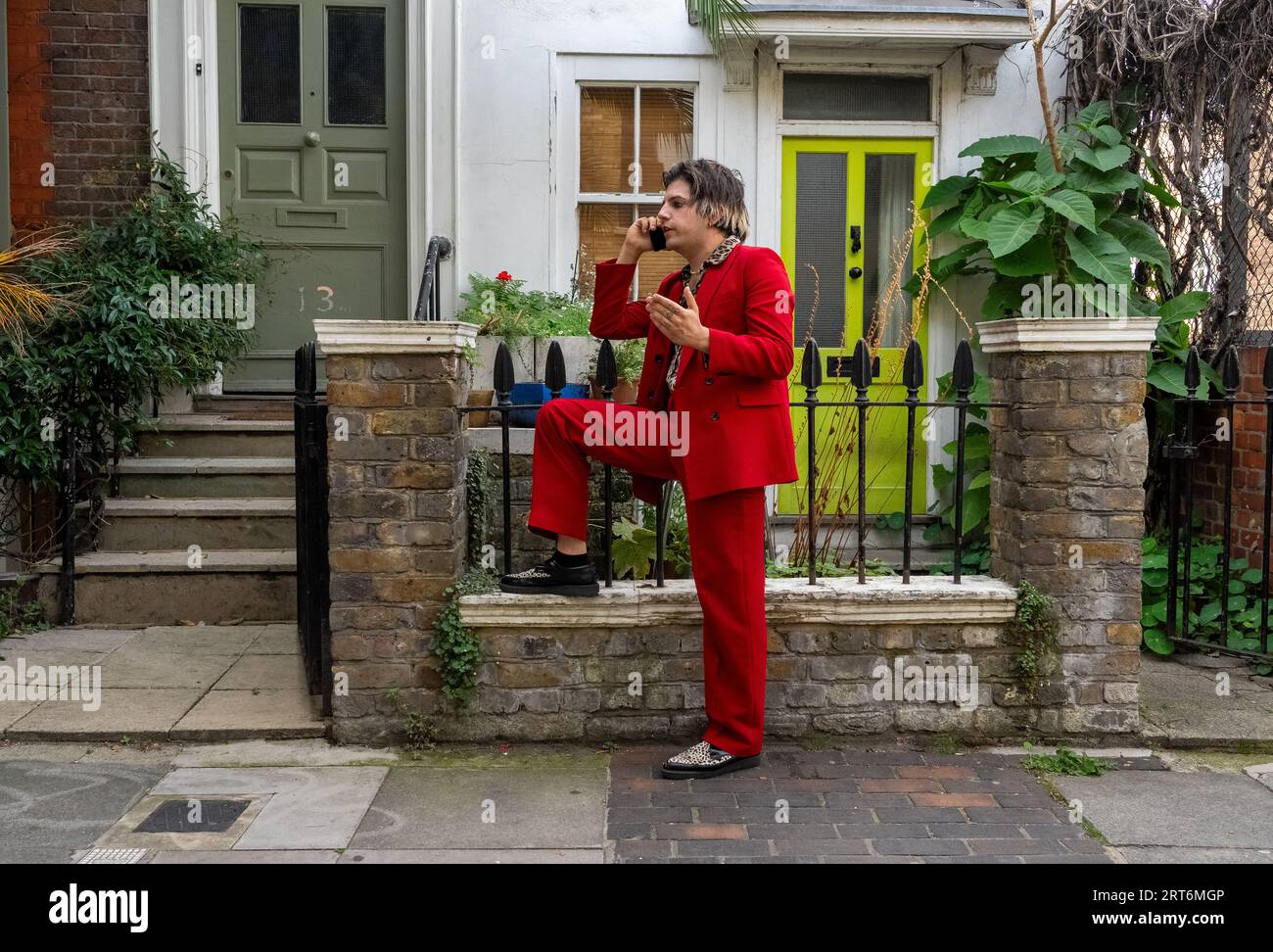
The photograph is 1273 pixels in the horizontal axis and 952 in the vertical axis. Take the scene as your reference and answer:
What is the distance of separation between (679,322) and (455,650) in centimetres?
146

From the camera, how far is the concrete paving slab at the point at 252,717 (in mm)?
4297

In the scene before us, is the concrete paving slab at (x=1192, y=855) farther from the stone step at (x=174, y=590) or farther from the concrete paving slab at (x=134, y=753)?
the stone step at (x=174, y=590)

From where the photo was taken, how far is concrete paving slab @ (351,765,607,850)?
11.3 feet

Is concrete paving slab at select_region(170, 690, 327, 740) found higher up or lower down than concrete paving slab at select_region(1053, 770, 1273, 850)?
higher up

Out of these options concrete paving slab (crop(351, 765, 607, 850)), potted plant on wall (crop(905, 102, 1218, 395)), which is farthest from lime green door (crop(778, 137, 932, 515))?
concrete paving slab (crop(351, 765, 607, 850))

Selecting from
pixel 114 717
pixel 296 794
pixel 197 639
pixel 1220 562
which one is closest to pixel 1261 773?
pixel 1220 562

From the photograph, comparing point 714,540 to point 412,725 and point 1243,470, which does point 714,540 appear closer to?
point 412,725

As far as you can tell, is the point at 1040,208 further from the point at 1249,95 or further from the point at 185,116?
the point at 185,116

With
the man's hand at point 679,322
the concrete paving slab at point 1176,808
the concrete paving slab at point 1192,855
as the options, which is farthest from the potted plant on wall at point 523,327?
the concrete paving slab at point 1192,855

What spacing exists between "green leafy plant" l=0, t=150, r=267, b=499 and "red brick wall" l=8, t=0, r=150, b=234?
326mm

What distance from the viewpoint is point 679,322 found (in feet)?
11.9

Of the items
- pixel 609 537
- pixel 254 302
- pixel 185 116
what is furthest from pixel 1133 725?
pixel 185 116

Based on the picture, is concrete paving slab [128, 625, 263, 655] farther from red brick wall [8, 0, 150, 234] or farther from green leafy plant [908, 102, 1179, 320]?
green leafy plant [908, 102, 1179, 320]

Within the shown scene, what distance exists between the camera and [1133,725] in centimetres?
438
